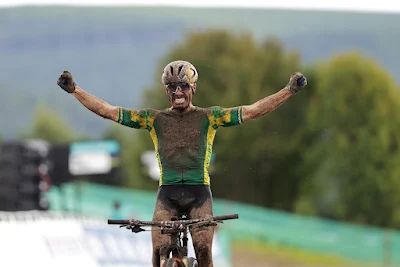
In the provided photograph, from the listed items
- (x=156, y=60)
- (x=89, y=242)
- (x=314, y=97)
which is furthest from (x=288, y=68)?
(x=89, y=242)

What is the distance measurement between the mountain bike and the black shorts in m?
0.17

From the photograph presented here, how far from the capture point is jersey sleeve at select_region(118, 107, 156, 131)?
12.2m

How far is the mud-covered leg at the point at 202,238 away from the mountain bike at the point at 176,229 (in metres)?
0.14

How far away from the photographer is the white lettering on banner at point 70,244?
65.0ft

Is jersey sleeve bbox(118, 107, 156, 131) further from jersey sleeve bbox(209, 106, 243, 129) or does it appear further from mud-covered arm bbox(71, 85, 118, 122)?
jersey sleeve bbox(209, 106, 243, 129)

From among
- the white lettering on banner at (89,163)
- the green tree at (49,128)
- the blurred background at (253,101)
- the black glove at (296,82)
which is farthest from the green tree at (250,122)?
the black glove at (296,82)

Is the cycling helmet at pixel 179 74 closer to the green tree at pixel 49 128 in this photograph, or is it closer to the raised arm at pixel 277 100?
the raised arm at pixel 277 100

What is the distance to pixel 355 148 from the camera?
123 ft

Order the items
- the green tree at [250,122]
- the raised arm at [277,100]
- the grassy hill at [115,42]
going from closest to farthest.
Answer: the raised arm at [277,100]
the grassy hill at [115,42]
the green tree at [250,122]

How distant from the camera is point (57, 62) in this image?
3656 centimetres

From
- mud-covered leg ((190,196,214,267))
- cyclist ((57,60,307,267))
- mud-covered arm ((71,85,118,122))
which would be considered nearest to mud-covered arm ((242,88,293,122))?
cyclist ((57,60,307,267))

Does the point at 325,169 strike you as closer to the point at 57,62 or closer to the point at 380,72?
the point at 380,72

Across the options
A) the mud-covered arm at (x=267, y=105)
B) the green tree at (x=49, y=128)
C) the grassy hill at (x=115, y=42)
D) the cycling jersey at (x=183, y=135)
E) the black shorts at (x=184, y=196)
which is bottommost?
the black shorts at (x=184, y=196)

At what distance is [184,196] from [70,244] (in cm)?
928
